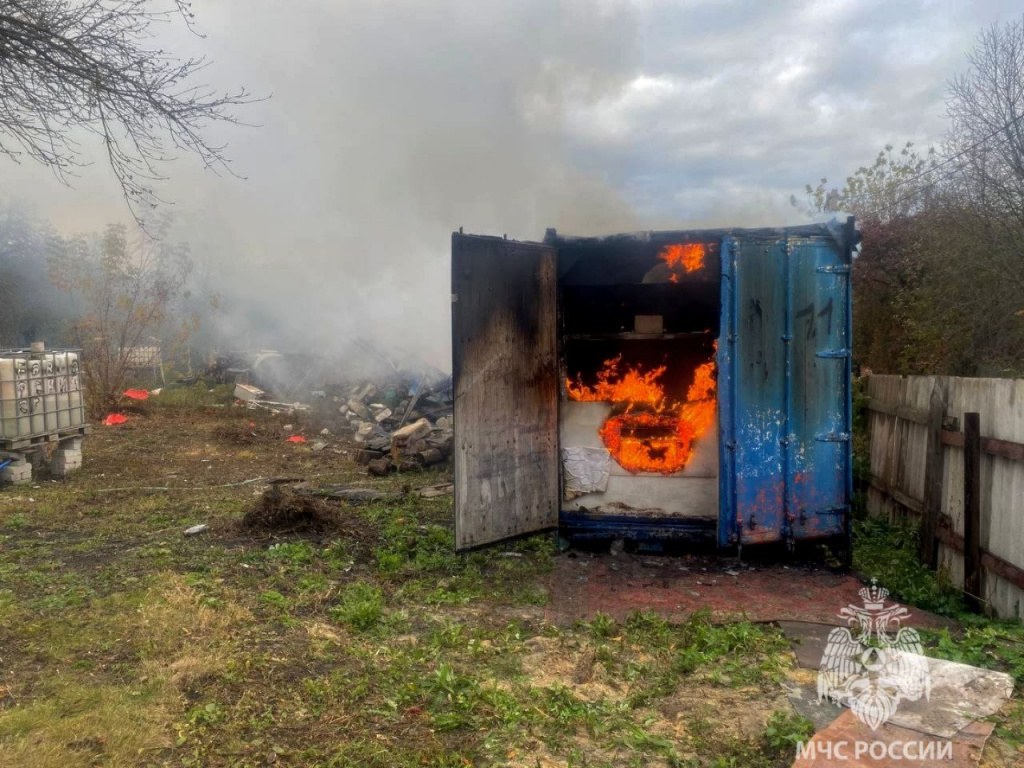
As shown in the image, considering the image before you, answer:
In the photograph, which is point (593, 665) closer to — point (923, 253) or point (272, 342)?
point (923, 253)

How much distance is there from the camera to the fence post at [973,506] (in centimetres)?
478

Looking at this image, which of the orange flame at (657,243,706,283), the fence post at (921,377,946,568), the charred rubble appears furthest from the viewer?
the charred rubble

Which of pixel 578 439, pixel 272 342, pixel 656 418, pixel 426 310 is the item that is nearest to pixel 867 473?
pixel 656 418

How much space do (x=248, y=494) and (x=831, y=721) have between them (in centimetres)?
768

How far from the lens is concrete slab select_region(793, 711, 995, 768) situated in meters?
2.85

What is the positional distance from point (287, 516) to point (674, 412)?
12.9 feet

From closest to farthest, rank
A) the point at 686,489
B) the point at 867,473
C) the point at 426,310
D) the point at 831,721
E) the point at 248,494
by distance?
the point at 831,721 → the point at 686,489 → the point at 867,473 → the point at 248,494 → the point at 426,310

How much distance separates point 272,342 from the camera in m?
23.5

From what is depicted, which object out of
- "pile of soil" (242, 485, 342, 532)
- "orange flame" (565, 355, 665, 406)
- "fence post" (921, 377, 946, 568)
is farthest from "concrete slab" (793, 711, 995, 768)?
"pile of soil" (242, 485, 342, 532)

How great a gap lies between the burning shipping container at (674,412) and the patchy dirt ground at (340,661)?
2.57 feet

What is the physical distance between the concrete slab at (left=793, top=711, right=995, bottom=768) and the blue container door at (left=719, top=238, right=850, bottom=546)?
2818 mm

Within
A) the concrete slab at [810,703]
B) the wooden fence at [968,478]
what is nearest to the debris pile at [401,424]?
the wooden fence at [968,478]

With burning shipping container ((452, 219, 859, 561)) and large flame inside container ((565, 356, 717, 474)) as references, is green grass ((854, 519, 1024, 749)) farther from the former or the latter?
large flame inside container ((565, 356, 717, 474))

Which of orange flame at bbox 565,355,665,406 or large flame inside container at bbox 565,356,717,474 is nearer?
large flame inside container at bbox 565,356,717,474
